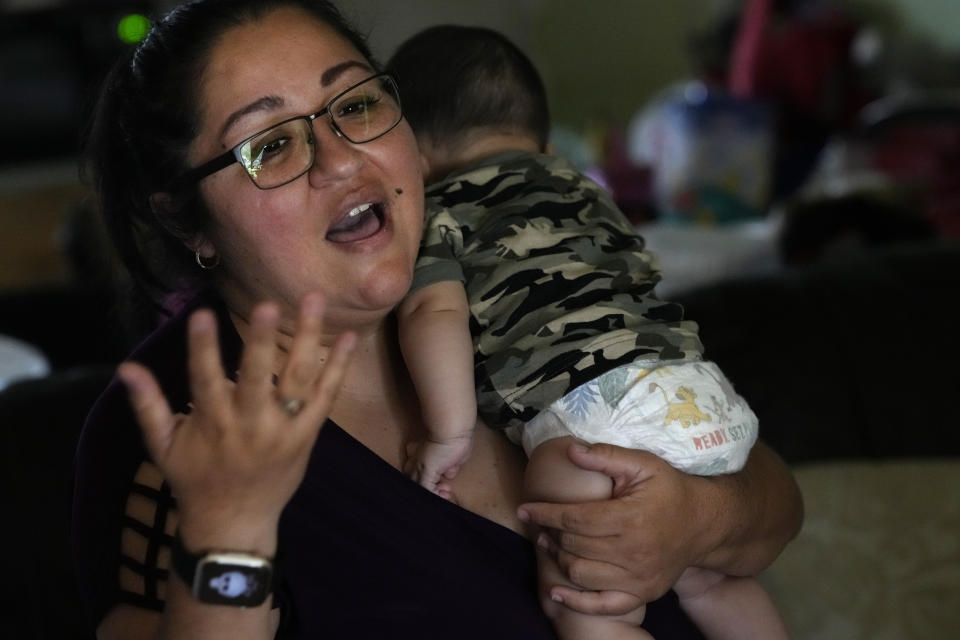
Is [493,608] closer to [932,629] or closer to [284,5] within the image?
[284,5]

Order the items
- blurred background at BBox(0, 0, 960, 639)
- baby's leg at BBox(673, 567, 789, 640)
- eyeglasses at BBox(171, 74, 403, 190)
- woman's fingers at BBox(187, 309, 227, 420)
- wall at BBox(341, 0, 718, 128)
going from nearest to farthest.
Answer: woman's fingers at BBox(187, 309, 227, 420), eyeglasses at BBox(171, 74, 403, 190), baby's leg at BBox(673, 567, 789, 640), blurred background at BBox(0, 0, 960, 639), wall at BBox(341, 0, 718, 128)

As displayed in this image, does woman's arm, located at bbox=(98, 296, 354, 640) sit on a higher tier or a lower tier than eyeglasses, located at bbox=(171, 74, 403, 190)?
lower

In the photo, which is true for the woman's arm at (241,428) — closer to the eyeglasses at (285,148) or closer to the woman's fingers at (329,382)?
the woman's fingers at (329,382)

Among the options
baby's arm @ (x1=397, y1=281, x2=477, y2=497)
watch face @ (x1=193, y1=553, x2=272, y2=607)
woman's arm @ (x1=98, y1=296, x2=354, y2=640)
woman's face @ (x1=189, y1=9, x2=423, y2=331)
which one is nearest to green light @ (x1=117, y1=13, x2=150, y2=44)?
woman's face @ (x1=189, y1=9, x2=423, y2=331)

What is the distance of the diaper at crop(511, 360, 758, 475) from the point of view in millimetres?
1282

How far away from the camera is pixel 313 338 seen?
96 cm

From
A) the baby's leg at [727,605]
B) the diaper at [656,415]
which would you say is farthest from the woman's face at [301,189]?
the baby's leg at [727,605]

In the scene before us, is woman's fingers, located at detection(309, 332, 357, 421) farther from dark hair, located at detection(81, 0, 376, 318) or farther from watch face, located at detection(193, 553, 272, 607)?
dark hair, located at detection(81, 0, 376, 318)

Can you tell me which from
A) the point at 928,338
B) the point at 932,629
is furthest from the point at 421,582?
the point at 928,338

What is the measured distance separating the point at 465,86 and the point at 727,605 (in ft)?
2.41

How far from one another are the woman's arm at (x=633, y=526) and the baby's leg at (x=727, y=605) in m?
0.13

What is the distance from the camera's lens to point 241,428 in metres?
0.95

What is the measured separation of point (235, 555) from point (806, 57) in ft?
12.4

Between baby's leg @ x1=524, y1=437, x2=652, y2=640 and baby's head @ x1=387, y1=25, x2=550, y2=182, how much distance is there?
1.43 feet
